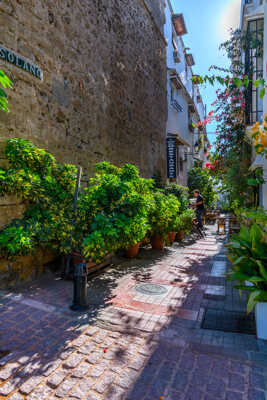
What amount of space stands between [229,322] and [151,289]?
1.58m

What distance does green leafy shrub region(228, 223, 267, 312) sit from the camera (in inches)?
121

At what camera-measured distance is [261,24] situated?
7.43 m

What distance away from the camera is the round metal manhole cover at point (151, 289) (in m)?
4.64

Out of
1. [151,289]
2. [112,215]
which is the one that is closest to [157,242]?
[151,289]

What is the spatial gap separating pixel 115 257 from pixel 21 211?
306 cm

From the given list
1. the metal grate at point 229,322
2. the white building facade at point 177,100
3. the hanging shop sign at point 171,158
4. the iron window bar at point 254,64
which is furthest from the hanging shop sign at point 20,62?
the hanging shop sign at point 171,158

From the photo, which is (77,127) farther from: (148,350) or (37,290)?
(148,350)

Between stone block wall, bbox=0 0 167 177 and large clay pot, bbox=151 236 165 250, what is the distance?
9.26 ft

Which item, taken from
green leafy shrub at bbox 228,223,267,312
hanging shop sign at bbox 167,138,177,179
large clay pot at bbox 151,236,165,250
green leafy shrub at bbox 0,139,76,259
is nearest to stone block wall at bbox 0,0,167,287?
green leafy shrub at bbox 0,139,76,259

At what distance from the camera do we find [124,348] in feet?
9.60

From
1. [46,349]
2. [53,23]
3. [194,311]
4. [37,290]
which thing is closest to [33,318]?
[46,349]

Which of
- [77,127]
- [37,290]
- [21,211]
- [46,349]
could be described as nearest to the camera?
[46,349]

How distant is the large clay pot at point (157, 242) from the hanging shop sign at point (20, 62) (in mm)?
5313

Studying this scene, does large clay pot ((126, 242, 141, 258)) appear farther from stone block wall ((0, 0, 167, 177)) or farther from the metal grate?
the metal grate
